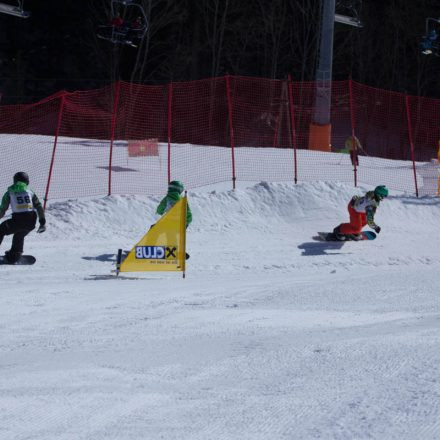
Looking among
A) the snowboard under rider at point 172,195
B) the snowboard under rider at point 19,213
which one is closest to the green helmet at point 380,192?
the snowboard under rider at point 172,195

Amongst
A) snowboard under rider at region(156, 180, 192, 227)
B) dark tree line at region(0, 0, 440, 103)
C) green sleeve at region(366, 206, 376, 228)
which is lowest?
green sleeve at region(366, 206, 376, 228)

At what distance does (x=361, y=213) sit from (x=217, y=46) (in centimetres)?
2683

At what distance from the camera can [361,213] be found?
15719mm

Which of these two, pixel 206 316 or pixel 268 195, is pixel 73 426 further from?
pixel 268 195

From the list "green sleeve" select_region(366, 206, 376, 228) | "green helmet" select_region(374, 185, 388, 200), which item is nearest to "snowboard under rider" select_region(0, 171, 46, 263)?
"green sleeve" select_region(366, 206, 376, 228)

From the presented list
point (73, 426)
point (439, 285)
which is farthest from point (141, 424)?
point (439, 285)

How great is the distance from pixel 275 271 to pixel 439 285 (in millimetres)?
2814

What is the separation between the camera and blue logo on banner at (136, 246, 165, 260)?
12074 mm

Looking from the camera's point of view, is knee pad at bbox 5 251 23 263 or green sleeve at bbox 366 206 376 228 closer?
knee pad at bbox 5 251 23 263

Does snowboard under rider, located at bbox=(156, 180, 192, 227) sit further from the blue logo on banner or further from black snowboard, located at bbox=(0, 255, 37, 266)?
black snowboard, located at bbox=(0, 255, 37, 266)

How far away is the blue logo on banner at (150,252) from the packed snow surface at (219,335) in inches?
13.7

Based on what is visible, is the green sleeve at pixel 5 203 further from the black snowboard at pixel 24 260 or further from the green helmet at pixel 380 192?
the green helmet at pixel 380 192

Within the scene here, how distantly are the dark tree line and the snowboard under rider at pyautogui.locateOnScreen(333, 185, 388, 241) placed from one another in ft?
78.9

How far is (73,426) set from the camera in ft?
18.4
